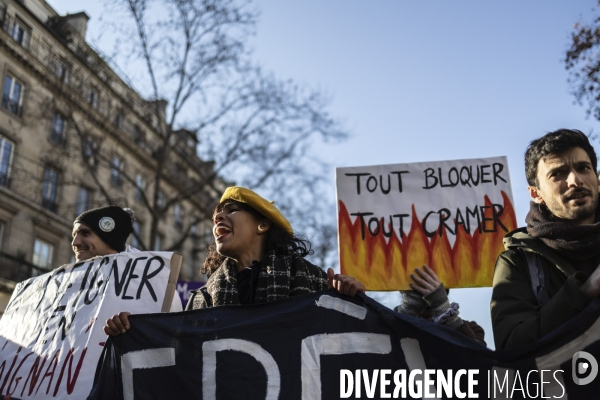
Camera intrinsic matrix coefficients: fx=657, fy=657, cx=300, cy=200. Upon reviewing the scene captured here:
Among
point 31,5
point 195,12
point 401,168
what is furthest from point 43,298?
point 31,5

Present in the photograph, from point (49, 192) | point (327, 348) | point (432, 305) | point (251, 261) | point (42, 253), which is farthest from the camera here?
point (49, 192)

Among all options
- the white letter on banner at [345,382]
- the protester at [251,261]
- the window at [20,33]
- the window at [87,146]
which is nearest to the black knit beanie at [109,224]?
the protester at [251,261]

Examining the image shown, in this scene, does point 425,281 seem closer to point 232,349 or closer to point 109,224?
point 232,349

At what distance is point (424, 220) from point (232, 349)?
5.80 ft

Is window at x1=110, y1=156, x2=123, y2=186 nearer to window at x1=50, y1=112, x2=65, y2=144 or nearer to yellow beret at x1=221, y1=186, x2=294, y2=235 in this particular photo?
window at x1=50, y1=112, x2=65, y2=144

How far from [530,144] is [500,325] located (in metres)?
0.83

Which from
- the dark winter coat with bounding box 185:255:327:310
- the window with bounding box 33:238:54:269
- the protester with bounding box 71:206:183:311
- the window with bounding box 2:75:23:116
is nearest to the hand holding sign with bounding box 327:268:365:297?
the dark winter coat with bounding box 185:255:327:310

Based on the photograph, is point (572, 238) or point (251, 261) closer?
point (572, 238)

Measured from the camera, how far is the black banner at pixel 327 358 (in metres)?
2.33

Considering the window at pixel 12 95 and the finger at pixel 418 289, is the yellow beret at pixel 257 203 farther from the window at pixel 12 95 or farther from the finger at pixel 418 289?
the window at pixel 12 95

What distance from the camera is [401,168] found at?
421cm

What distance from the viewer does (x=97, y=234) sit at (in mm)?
4102

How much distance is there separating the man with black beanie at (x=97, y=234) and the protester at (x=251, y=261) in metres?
0.80

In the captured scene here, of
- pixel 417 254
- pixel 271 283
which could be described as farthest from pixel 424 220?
pixel 271 283
